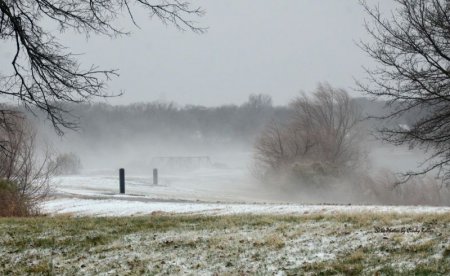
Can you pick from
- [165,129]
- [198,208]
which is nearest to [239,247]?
[198,208]

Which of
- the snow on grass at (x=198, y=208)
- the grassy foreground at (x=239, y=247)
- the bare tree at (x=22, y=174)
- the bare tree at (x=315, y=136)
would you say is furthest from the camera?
the bare tree at (x=315, y=136)

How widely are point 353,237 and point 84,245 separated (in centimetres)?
392

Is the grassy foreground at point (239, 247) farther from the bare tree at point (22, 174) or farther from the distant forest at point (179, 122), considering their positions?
the distant forest at point (179, 122)

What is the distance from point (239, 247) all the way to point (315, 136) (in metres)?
43.1

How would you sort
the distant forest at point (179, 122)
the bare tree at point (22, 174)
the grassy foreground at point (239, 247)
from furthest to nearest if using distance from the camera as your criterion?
the distant forest at point (179, 122) → the bare tree at point (22, 174) → the grassy foreground at point (239, 247)

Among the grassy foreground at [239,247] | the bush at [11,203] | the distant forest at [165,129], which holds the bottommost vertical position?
the grassy foreground at [239,247]

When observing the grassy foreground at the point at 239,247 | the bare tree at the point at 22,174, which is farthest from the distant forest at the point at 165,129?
the grassy foreground at the point at 239,247

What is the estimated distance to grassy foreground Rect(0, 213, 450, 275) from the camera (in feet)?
20.1

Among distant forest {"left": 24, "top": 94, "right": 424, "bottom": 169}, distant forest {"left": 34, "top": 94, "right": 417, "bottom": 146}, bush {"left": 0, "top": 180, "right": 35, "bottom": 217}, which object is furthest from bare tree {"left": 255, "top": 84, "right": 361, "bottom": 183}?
distant forest {"left": 34, "top": 94, "right": 417, "bottom": 146}

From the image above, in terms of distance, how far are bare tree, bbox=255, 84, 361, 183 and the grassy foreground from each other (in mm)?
36937

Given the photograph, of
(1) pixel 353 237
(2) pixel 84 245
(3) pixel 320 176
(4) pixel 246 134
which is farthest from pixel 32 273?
(4) pixel 246 134

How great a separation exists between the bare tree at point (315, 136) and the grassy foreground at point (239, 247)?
36.9m

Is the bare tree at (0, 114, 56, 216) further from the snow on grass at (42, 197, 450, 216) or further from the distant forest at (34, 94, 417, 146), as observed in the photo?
the distant forest at (34, 94, 417, 146)

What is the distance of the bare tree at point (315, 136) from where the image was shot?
49.0 m
